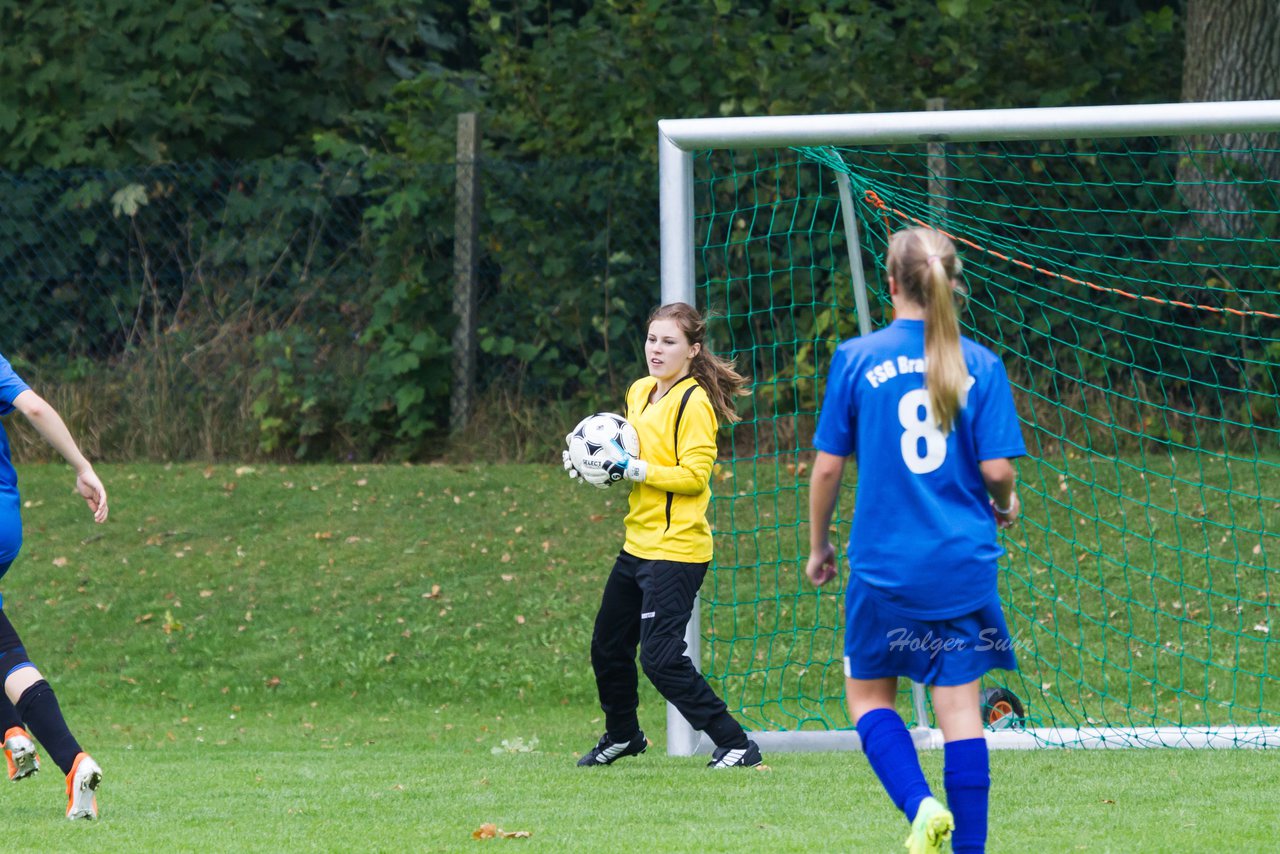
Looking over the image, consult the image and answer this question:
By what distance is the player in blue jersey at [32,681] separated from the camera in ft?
15.3

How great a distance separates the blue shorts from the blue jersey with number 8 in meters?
0.03

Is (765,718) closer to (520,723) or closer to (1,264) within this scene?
(520,723)

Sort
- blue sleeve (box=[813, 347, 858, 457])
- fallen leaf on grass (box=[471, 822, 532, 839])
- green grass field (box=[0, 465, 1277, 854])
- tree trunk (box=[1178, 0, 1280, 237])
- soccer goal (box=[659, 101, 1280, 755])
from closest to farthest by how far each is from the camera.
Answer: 1. blue sleeve (box=[813, 347, 858, 457])
2. fallen leaf on grass (box=[471, 822, 532, 839])
3. green grass field (box=[0, 465, 1277, 854])
4. soccer goal (box=[659, 101, 1280, 755])
5. tree trunk (box=[1178, 0, 1280, 237])

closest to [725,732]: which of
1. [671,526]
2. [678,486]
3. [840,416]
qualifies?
[671,526]

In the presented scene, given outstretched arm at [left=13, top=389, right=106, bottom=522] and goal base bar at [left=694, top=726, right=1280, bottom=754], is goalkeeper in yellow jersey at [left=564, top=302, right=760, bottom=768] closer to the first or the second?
goal base bar at [left=694, top=726, right=1280, bottom=754]

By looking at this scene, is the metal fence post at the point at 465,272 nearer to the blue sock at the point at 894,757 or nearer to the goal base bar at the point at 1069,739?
the goal base bar at the point at 1069,739

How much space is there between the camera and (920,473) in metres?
3.58

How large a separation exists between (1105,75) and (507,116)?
4.64m

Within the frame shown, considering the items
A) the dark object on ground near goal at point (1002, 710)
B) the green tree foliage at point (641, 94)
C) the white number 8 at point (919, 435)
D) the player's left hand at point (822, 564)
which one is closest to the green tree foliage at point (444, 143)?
the green tree foliage at point (641, 94)

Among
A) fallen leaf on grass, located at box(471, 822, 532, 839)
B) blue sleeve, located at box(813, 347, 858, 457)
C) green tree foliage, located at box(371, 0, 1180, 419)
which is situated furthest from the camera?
green tree foliage, located at box(371, 0, 1180, 419)

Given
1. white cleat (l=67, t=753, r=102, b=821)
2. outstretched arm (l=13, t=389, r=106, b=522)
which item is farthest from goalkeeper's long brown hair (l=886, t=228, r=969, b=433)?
white cleat (l=67, t=753, r=102, b=821)

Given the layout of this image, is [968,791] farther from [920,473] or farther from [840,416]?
[840,416]

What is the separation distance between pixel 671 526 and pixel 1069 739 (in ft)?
6.49

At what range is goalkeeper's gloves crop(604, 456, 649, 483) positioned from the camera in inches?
207
